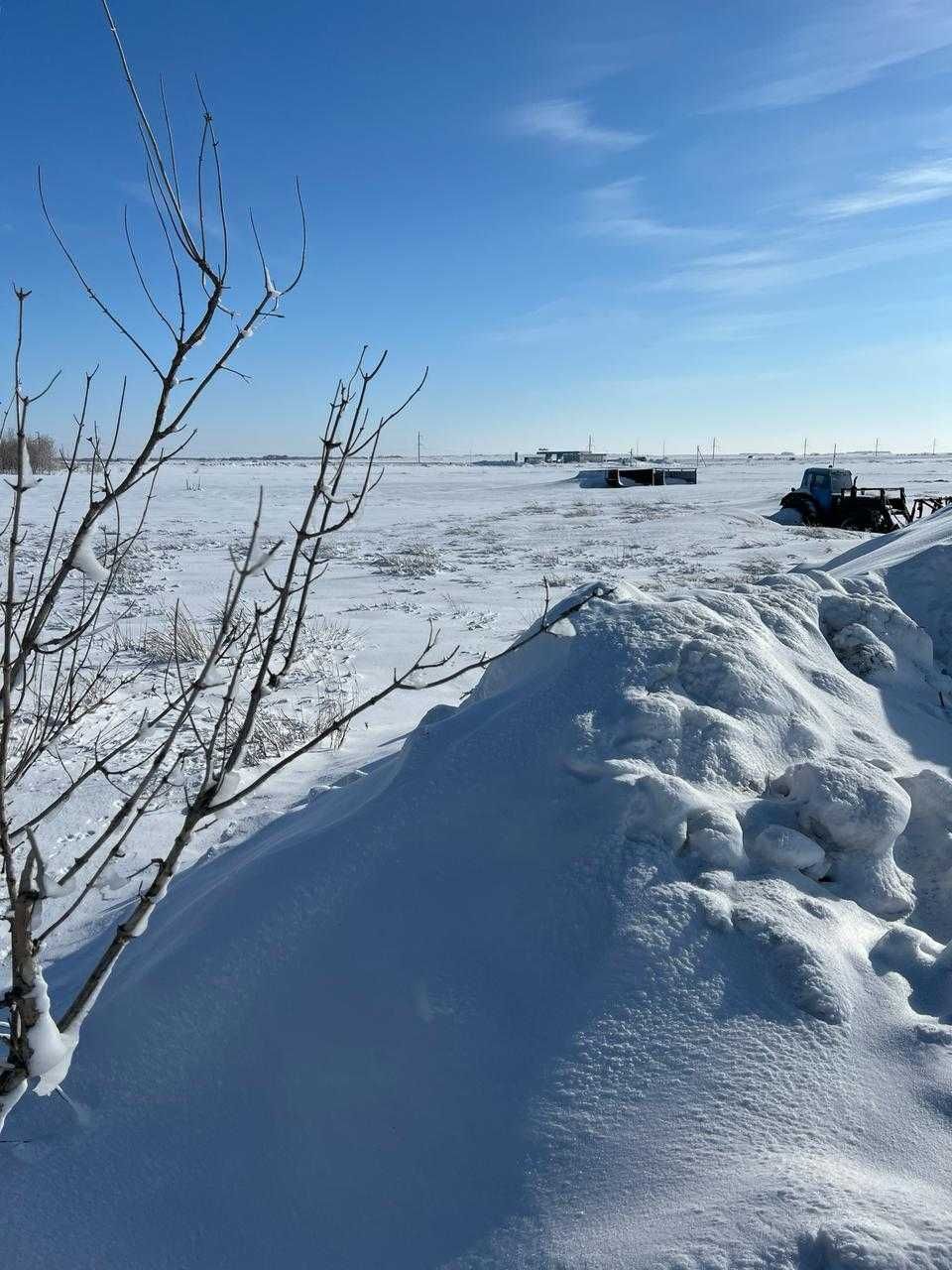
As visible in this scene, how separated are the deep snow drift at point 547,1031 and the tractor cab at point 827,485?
55.5 ft

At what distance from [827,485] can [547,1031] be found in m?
18.5

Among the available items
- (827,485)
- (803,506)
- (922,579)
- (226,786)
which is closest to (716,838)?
(226,786)


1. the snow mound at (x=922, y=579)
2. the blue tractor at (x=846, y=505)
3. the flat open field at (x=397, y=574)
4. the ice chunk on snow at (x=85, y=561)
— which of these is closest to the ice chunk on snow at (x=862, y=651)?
the snow mound at (x=922, y=579)

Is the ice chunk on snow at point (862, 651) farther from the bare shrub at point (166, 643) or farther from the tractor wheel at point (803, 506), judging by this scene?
the tractor wheel at point (803, 506)

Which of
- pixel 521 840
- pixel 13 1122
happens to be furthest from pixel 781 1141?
pixel 13 1122

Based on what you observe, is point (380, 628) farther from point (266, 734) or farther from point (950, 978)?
point (950, 978)

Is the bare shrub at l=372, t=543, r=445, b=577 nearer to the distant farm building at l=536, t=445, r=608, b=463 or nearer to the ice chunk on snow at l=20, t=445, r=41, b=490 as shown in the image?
the ice chunk on snow at l=20, t=445, r=41, b=490

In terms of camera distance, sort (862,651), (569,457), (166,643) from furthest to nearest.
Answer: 1. (569,457)
2. (166,643)
3. (862,651)

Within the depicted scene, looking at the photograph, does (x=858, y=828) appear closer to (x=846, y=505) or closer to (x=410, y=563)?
(x=410, y=563)

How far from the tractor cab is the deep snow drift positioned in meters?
16.9

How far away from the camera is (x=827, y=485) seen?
60.3 ft

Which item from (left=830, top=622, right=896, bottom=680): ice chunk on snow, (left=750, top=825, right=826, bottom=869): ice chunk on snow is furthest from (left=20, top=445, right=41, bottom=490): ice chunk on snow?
(left=830, top=622, right=896, bottom=680): ice chunk on snow

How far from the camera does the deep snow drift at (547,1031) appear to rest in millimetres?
1558

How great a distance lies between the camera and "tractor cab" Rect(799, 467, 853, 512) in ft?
60.2
